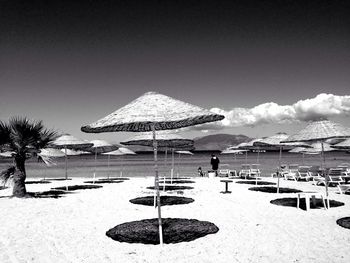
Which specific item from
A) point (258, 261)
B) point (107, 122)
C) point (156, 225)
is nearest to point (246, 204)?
point (156, 225)

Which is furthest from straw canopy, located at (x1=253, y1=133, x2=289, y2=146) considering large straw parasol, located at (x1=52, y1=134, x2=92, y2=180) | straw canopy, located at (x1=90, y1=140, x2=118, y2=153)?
straw canopy, located at (x1=90, y1=140, x2=118, y2=153)

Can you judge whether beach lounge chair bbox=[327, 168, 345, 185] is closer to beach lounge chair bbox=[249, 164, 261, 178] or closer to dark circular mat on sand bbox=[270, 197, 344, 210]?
beach lounge chair bbox=[249, 164, 261, 178]

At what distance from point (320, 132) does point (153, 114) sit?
5439 millimetres

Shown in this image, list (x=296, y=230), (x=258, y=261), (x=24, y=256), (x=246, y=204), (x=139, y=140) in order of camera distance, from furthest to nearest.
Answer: (x=139, y=140) < (x=246, y=204) < (x=296, y=230) < (x=24, y=256) < (x=258, y=261)

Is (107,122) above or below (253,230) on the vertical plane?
above

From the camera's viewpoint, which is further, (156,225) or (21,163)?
(21,163)

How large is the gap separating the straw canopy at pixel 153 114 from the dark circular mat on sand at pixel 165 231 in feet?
6.55

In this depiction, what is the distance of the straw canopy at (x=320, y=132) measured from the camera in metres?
8.27

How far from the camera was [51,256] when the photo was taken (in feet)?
16.3

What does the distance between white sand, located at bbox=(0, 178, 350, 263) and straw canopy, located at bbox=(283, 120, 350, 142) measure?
6.24 feet

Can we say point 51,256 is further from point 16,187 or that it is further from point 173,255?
point 16,187

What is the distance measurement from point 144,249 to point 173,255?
0.56 m

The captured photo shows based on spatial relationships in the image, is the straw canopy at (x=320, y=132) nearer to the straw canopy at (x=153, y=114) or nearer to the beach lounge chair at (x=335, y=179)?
the straw canopy at (x=153, y=114)

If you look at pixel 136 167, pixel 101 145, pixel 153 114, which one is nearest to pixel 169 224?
pixel 153 114
